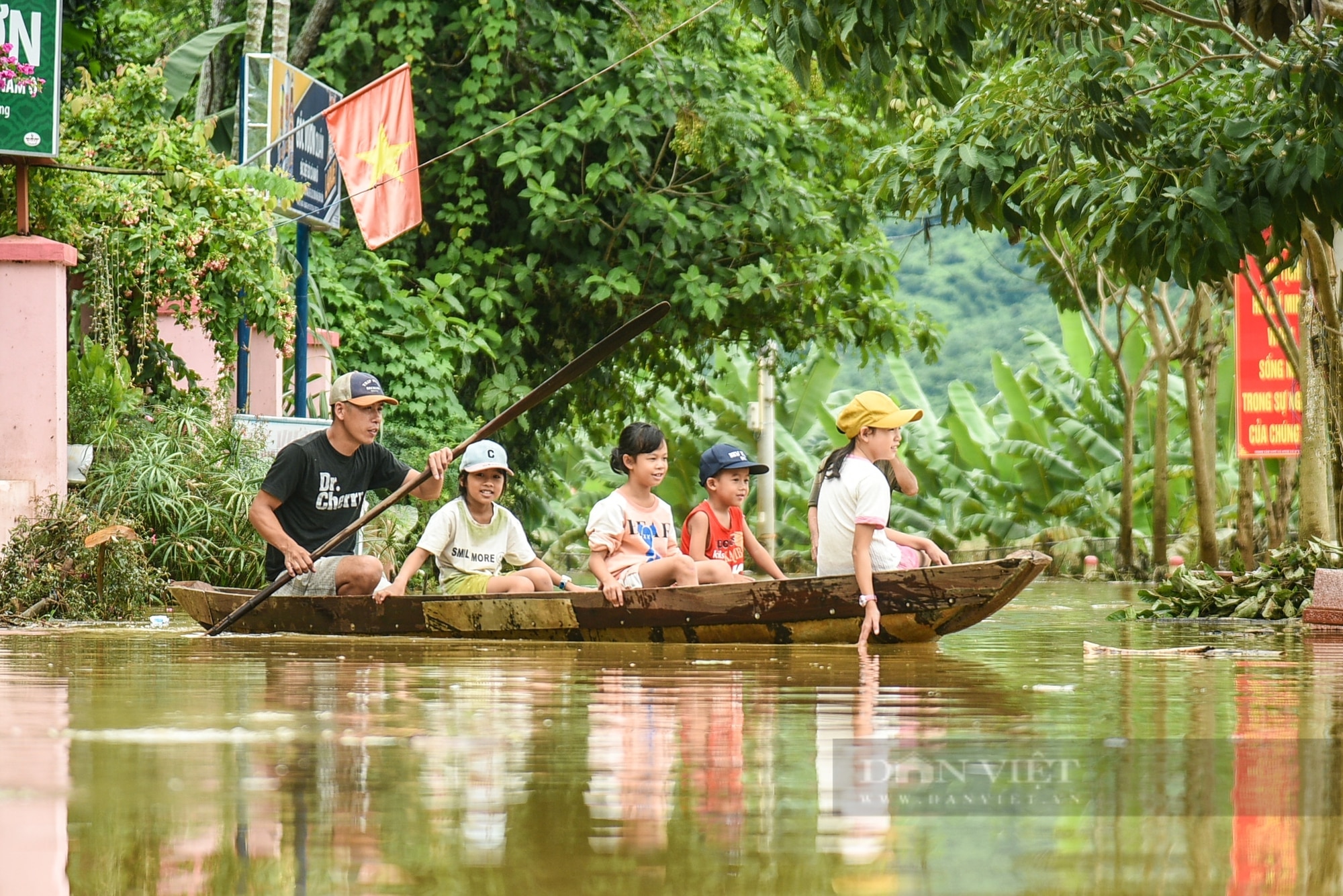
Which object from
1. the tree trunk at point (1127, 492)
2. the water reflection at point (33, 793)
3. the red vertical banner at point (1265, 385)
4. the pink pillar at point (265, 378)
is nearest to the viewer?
the water reflection at point (33, 793)

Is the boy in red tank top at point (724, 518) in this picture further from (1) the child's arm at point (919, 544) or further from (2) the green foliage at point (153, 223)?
(2) the green foliage at point (153, 223)

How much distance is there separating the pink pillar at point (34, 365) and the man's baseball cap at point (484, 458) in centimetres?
306

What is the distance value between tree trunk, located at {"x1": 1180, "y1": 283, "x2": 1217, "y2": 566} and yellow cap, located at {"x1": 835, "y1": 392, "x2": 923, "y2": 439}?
9.65 metres

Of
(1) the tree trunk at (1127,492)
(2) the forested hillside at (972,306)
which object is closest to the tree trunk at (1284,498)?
(1) the tree trunk at (1127,492)

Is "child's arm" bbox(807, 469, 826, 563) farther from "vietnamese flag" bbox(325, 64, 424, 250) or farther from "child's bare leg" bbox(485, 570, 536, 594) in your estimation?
"vietnamese flag" bbox(325, 64, 424, 250)

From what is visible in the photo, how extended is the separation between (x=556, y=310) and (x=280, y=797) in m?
14.5

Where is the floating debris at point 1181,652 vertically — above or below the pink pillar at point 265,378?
below

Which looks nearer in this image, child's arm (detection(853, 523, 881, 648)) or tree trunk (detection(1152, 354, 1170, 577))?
child's arm (detection(853, 523, 881, 648))

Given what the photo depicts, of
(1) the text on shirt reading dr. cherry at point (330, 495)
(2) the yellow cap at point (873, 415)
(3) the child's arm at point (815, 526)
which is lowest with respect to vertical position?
(3) the child's arm at point (815, 526)

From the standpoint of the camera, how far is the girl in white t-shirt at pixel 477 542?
370 inches

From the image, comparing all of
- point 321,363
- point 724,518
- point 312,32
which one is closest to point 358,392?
point 724,518

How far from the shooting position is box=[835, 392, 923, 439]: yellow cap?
8531 mm

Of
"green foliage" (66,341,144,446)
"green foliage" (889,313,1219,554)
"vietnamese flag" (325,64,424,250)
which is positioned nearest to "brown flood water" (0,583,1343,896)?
"green foliage" (66,341,144,446)

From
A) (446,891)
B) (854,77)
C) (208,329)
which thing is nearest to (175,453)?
(208,329)
